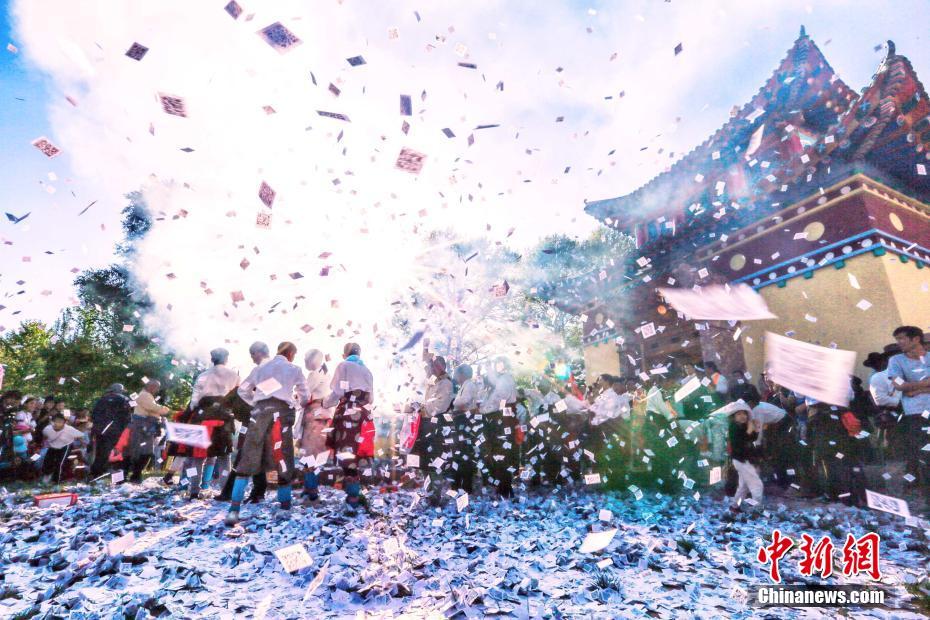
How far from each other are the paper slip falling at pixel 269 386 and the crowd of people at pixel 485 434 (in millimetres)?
12

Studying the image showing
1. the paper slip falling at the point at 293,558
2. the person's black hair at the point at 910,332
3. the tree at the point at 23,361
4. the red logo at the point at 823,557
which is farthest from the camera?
the tree at the point at 23,361

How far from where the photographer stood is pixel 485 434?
6.64 metres

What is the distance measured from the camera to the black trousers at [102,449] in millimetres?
7969

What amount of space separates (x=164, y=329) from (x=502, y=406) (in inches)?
936

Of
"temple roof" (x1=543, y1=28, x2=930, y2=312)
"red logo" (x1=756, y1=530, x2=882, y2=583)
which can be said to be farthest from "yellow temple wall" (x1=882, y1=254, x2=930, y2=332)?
"red logo" (x1=756, y1=530, x2=882, y2=583)

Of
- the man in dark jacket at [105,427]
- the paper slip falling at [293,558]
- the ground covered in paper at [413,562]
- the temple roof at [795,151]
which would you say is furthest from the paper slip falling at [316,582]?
the temple roof at [795,151]

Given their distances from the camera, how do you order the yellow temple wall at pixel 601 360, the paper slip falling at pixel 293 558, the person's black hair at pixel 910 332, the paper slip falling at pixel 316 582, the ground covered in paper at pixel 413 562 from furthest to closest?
the yellow temple wall at pixel 601 360 → the person's black hair at pixel 910 332 → the paper slip falling at pixel 293 558 → the paper slip falling at pixel 316 582 → the ground covered in paper at pixel 413 562

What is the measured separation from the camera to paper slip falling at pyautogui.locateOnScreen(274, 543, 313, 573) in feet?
11.5

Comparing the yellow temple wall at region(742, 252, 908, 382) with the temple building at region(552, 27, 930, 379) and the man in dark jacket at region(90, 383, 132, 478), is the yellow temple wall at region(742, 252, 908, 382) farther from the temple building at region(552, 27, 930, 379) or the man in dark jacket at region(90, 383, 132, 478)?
the man in dark jacket at region(90, 383, 132, 478)

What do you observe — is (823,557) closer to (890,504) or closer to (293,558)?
(890,504)

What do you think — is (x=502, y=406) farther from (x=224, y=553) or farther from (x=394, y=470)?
(x=224, y=553)

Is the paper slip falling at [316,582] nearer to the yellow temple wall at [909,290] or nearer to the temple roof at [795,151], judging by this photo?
the yellow temple wall at [909,290]

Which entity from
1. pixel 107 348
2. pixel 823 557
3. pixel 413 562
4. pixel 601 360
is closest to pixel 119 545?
pixel 413 562

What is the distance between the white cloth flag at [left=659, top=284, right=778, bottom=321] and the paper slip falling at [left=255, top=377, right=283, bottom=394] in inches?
407
